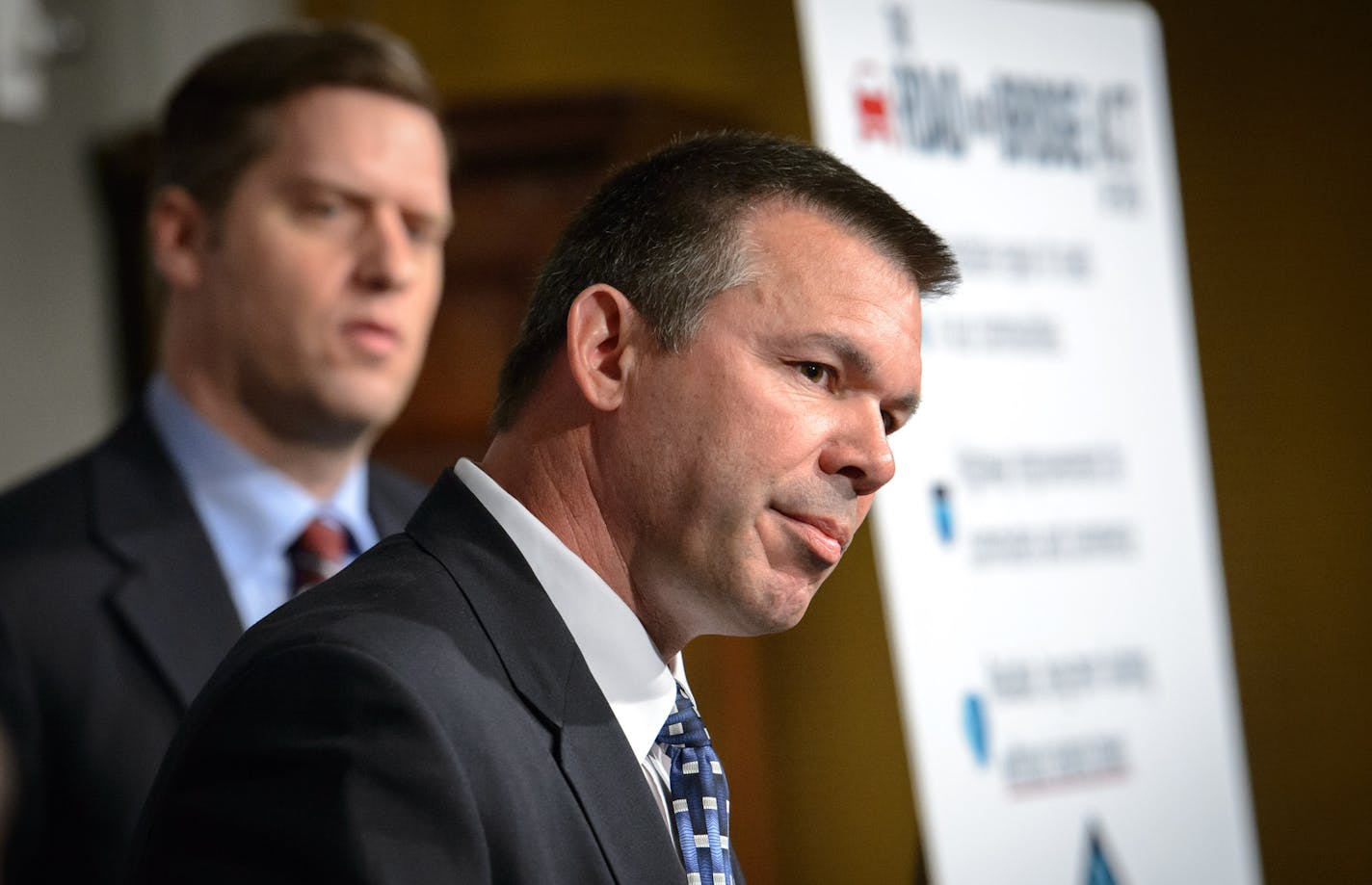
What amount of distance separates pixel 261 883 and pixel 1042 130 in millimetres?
2384

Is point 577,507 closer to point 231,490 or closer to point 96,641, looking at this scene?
point 96,641

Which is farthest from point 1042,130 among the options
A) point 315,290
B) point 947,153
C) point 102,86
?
point 102,86

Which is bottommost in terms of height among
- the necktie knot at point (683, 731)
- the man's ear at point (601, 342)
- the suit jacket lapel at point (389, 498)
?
the necktie knot at point (683, 731)

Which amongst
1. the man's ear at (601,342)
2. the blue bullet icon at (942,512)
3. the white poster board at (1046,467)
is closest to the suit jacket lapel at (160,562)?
the man's ear at (601,342)

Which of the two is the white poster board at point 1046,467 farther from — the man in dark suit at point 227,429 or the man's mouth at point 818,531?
the man's mouth at point 818,531

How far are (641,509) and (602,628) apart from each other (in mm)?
116

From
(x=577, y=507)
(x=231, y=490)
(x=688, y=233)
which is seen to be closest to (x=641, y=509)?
(x=577, y=507)

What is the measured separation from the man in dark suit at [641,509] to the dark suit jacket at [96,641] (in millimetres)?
724

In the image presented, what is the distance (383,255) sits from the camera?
2.37 meters

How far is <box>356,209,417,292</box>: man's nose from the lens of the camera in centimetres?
236

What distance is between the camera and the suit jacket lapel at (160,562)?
2.09 metres

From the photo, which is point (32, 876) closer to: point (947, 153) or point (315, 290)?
point (315, 290)

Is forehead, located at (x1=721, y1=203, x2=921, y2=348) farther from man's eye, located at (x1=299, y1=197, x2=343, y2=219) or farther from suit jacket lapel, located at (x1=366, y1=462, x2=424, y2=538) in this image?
suit jacket lapel, located at (x1=366, y1=462, x2=424, y2=538)

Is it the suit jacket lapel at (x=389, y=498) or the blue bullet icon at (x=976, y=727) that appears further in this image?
the blue bullet icon at (x=976, y=727)
